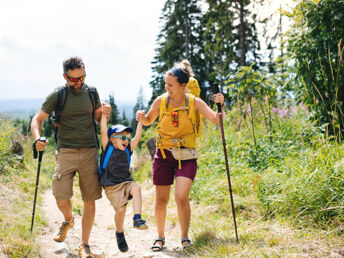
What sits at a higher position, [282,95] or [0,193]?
[282,95]

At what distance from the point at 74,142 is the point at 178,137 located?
49.0 inches

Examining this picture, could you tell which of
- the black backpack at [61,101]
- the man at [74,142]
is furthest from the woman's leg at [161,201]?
the black backpack at [61,101]

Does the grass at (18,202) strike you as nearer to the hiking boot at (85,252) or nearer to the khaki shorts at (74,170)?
the hiking boot at (85,252)

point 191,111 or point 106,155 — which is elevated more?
point 191,111

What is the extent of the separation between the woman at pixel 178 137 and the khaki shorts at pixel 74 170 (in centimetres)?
76

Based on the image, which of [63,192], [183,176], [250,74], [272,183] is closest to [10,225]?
[63,192]

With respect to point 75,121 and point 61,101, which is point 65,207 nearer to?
point 75,121

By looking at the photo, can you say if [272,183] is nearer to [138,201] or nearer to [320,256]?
[320,256]

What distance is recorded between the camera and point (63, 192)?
3.80 metres

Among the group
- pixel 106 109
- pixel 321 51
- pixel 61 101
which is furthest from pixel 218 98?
pixel 321 51

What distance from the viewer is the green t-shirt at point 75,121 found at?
3770mm

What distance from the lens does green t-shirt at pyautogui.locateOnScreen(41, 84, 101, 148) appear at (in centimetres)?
377

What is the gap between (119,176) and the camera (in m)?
3.78

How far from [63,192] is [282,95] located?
15.5 ft
